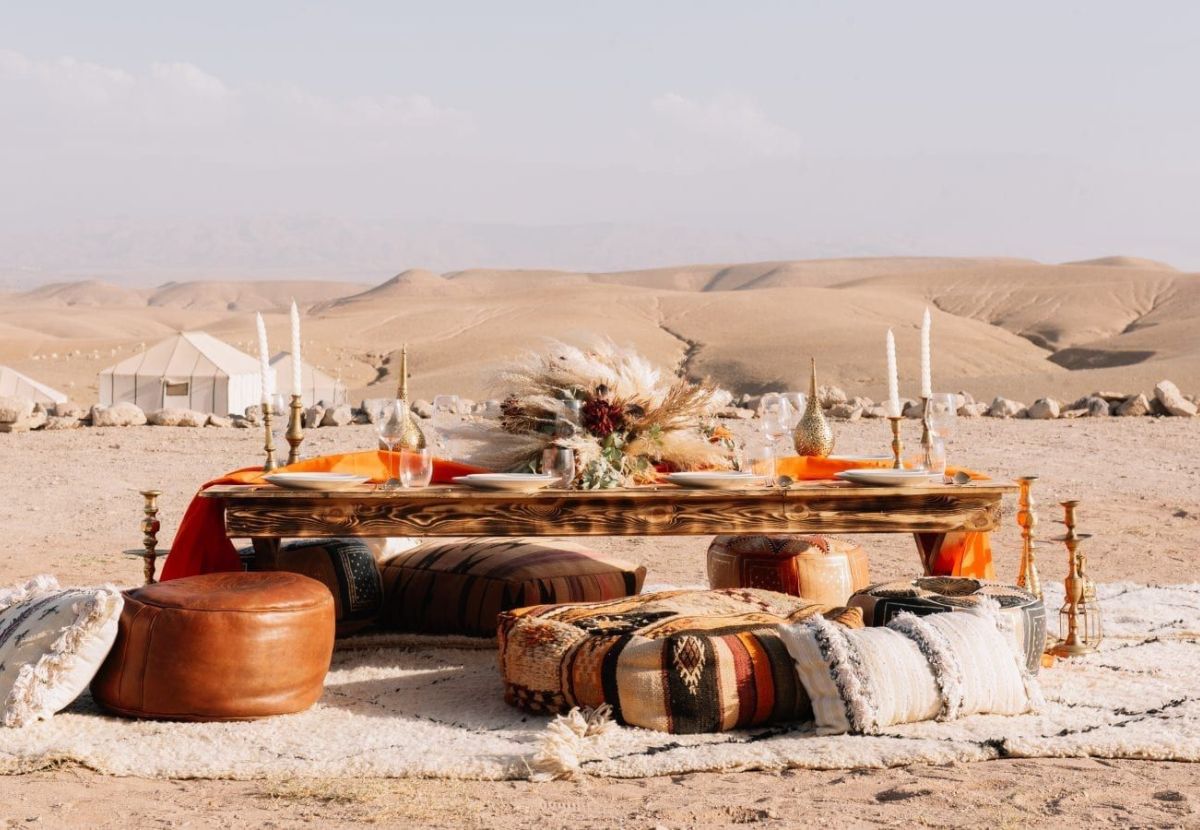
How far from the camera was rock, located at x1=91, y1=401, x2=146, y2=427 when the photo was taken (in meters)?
17.1

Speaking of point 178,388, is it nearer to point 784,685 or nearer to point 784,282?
point 784,685

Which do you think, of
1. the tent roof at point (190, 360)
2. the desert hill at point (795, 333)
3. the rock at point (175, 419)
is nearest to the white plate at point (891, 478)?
the rock at point (175, 419)

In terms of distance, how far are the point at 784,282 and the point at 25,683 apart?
136618 mm

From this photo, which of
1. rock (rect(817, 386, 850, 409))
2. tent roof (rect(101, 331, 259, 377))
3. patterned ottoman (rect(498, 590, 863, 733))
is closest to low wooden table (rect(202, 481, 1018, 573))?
patterned ottoman (rect(498, 590, 863, 733))

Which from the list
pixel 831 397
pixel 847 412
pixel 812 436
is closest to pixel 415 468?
pixel 812 436

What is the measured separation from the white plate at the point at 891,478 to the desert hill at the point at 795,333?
13.5 m

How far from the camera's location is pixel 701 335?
49.9 metres

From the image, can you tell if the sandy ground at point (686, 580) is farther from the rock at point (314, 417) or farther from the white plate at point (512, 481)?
the white plate at point (512, 481)

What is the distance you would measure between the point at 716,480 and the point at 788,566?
132 cm

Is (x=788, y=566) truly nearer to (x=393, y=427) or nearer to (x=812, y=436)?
(x=812, y=436)

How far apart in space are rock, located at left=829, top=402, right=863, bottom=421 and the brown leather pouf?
13.4 metres

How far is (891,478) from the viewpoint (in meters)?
5.30

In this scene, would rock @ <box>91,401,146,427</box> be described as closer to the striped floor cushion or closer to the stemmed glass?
the striped floor cushion

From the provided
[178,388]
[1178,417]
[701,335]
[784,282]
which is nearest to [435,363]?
[701,335]
